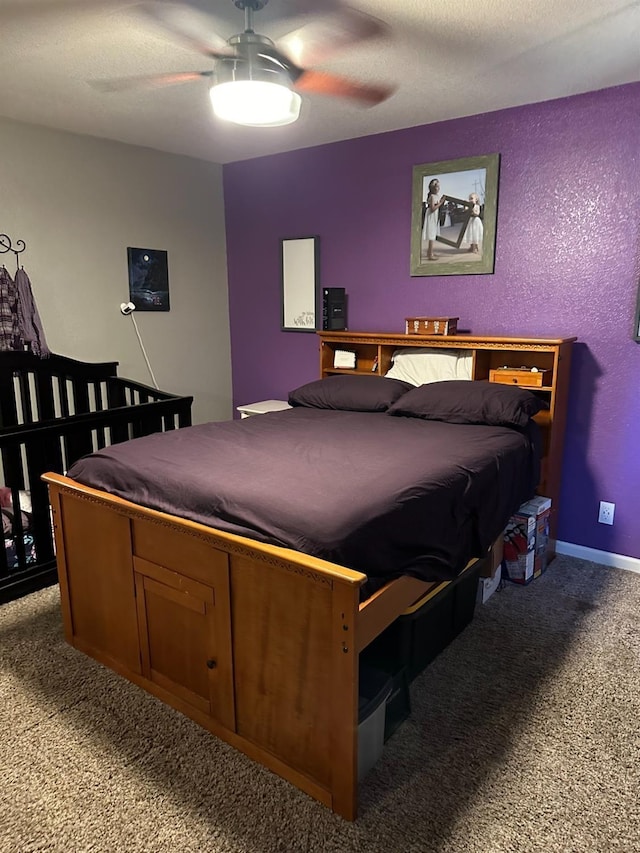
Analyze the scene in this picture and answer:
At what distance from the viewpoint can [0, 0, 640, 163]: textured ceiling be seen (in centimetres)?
212

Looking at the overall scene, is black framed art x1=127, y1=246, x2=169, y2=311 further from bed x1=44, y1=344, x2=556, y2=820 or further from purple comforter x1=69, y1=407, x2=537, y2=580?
bed x1=44, y1=344, x2=556, y2=820

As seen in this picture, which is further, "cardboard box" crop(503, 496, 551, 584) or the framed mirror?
the framed mirror

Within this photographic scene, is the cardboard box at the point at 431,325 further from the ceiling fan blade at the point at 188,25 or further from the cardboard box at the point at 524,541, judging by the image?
the ceiling fan blade at the point at 188,25

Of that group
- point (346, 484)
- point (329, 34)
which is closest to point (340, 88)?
point (329, 34)

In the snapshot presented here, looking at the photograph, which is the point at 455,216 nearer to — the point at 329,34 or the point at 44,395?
the point at 329,34

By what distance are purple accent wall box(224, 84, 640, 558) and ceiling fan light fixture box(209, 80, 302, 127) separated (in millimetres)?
1603

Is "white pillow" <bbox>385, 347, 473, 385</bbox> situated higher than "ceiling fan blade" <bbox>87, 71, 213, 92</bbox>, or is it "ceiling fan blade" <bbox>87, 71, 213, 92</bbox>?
"ceiling fan blade" <bbox>87, 71, 213, 92</bbox>

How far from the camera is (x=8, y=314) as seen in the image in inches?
135

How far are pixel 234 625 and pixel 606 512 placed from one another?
2.28 meters

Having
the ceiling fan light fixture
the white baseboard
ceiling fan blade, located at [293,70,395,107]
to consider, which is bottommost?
the white baseboard

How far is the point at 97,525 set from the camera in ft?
7.13

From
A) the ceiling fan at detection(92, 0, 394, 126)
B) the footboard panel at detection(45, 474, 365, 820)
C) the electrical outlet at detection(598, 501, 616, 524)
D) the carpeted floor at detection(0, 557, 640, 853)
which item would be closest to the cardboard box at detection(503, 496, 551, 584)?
the electrical outlet at detection(598, 501, 616, 524)

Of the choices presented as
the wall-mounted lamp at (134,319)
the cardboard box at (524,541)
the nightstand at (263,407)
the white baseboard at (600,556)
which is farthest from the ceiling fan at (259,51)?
the white baseboard at (600,556)

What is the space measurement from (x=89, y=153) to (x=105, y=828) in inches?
145
